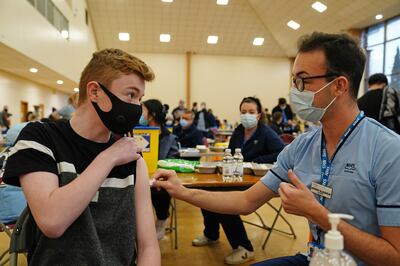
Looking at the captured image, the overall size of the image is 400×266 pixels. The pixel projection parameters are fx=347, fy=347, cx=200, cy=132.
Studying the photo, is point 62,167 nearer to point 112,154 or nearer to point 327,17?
point 112,154

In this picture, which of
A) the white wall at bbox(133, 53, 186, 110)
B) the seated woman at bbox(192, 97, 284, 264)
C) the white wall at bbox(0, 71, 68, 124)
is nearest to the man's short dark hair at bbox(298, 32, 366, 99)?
the seated woman at bbox(192, 97, 284, 264)

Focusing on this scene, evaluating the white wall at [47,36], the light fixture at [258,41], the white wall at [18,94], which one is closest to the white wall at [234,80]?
the light fixture at [258,41]

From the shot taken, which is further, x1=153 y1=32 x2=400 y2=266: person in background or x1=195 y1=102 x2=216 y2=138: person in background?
x1=195 y1=102 x2=216 y2=138: person in background

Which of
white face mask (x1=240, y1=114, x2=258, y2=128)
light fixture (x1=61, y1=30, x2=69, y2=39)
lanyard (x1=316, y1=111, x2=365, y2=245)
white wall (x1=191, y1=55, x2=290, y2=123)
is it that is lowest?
lanyard (x1=316, y1=111, x2=365, y2=245)

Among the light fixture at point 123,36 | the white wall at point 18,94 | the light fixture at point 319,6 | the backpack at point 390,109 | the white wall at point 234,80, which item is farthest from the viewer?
the white wall at point 234,80

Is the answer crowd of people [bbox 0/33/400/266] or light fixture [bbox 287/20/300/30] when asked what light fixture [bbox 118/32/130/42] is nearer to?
light fixture [bbox 287/20/300/30]

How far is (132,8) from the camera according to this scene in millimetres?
12289

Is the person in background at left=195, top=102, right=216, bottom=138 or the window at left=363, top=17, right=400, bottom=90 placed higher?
the window at left=363, top=17, right=400, bottom=90

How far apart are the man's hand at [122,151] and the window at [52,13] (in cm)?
843

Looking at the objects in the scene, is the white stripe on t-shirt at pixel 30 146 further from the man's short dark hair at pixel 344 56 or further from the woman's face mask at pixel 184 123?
the woman's face mask at pixel 184 123

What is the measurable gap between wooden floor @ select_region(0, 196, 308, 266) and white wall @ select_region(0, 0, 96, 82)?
16.6ft

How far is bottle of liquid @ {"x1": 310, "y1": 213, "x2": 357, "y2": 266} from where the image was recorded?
639 mm

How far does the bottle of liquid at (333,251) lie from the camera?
64 cm

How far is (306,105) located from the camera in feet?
4.69
